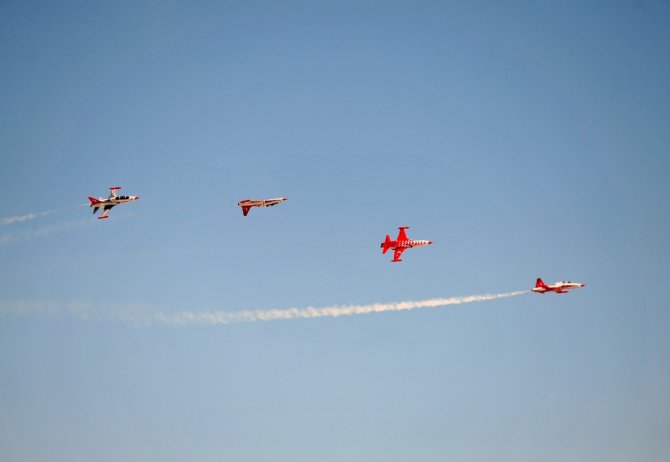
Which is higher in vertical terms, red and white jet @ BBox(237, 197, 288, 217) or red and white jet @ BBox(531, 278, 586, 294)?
red and white jet @ BBox(237, 197, 288, 217)

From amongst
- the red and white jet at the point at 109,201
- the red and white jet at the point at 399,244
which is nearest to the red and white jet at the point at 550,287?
the red and white jet at the point at 399,244

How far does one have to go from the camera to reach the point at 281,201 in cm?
12950

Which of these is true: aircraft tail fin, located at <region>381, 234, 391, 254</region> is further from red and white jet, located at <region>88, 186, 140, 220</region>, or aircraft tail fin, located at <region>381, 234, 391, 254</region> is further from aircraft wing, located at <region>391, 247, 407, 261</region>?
red and white jet, located at <region>88, 186, 140, 220</region>

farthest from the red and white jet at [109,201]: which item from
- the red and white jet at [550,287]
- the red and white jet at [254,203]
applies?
the red and white jet at [550,287]

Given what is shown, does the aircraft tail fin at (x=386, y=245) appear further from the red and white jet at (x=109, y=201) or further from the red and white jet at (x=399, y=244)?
the red and white jet at (x=109, y=201)

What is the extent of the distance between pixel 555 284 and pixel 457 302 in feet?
85.7

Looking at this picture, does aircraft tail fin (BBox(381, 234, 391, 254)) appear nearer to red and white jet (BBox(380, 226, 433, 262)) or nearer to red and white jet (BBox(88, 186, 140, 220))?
red and white jet (BBox(380, 226, 433, 262))

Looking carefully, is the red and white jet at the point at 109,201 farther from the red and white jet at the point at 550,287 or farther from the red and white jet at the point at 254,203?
the red and white jet at the point at 550,287

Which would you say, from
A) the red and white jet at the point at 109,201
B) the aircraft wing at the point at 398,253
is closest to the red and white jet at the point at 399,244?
the aircraft wing at the point at 398,253

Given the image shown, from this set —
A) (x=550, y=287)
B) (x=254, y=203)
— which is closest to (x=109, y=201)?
(x=254, y=203)

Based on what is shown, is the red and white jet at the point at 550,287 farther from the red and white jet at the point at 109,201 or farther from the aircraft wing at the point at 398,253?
the red and white jet at the point at 109,201

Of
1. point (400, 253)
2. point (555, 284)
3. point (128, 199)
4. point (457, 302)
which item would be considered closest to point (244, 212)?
point (128, 199)

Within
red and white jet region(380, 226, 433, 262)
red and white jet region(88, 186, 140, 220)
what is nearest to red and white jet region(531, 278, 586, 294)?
red and white jet region(380, 226, 433, 262)

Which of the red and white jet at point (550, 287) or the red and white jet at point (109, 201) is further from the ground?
the red and white jet at point (109, 201)
